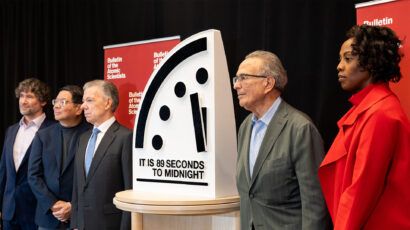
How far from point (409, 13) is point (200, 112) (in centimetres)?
110

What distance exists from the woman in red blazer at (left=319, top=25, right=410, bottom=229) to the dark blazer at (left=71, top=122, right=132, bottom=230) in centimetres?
143

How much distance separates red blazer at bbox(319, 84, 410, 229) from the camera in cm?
185

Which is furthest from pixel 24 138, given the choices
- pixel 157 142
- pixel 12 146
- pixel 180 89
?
pixel 180 89

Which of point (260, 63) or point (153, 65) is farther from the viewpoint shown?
point (153, 65)

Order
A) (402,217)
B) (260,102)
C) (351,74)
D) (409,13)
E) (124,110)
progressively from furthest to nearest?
(124,110), (260,102), (409,13), (351,74), (402,217)

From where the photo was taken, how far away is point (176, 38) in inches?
144

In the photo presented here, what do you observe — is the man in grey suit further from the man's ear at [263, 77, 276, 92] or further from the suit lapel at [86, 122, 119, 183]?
the suit lapel at [86, 122, 119, 183]

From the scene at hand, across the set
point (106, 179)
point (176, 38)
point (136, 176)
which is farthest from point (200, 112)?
point (176, 38)

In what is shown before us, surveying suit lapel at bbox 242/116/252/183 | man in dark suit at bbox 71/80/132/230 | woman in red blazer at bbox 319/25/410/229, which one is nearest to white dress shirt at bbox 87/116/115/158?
man in dark suit at bbox 71/80/132/230

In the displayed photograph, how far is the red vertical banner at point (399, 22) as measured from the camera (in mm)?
2252

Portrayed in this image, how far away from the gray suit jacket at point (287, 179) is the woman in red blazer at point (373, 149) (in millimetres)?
147

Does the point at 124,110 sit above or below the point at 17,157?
above

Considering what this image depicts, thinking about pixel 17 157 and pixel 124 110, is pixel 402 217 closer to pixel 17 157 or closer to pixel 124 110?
pixel 124 110

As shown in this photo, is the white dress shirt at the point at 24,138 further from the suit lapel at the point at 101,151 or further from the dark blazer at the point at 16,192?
the suit lapel at the point at 101,151
